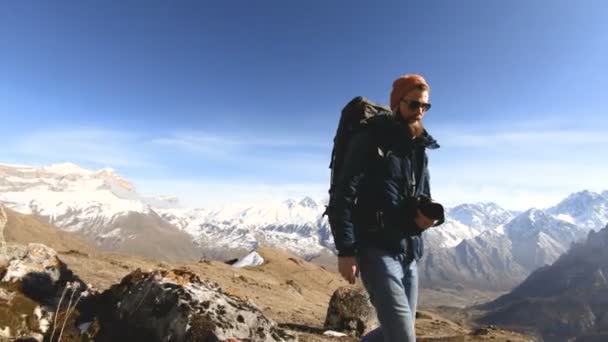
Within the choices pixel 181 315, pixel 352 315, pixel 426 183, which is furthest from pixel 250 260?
pixel 426 183

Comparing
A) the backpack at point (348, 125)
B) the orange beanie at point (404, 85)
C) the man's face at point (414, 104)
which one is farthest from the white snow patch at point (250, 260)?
the man's face at point (414, 104)

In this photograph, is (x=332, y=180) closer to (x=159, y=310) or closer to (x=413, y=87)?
(x=413, y=87)

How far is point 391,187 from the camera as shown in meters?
5.36

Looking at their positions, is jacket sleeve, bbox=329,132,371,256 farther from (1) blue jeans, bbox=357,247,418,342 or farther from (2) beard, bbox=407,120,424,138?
(2) beard, bbox=407,120,424,138

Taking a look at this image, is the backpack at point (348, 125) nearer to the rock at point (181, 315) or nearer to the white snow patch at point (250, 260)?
the rock at point (181, 315)

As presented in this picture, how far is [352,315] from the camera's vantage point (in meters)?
16.7

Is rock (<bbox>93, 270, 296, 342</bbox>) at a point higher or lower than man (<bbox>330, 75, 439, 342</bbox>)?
lower

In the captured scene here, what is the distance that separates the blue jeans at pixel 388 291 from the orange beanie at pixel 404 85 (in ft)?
6.54

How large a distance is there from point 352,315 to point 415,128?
12.5 meters

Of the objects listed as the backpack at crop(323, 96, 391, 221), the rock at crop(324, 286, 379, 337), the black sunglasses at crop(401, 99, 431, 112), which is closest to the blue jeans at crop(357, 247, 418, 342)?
the backpack at crop(323, 96, 391, 221)

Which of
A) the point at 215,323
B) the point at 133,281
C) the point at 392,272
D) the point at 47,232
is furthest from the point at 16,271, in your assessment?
the point at 47,232

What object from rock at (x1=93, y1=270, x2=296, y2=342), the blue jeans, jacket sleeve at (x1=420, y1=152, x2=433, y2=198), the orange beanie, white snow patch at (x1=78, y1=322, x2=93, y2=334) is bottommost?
white snow patch at (x1=78, y1=322, x2=93, y2=334)

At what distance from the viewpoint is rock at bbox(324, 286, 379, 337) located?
54.5 ft

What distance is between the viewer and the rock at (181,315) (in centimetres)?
781
